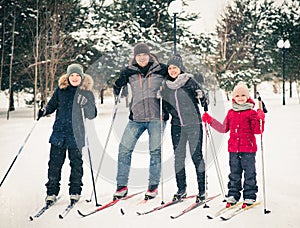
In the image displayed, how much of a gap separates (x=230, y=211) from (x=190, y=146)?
0.81m

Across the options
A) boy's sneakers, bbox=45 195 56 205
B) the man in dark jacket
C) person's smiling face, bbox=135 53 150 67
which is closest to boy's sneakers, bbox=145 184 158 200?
the man in dark jacket

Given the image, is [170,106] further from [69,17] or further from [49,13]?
[69,17]

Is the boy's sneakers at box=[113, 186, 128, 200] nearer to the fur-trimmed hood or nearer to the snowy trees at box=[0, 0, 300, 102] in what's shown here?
the fur-trimmed hood

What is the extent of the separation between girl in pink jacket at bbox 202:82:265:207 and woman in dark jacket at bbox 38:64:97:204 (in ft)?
5.33

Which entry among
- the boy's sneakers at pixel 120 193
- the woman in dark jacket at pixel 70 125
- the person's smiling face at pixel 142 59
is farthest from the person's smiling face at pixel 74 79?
the boy's sneakers at pixel 120 193

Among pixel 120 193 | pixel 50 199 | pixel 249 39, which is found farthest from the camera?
pixel 249 39

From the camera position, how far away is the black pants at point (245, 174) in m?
3.65

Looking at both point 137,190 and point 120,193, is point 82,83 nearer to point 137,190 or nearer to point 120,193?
point 120,193

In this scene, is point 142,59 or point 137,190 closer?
point 142,59

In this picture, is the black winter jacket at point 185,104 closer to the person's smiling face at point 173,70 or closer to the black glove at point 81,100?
the person's smiling face at point 173,70

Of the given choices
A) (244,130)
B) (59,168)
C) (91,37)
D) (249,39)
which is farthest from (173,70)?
(249,39)

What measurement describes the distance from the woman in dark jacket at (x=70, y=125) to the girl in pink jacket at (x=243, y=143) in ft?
5.33

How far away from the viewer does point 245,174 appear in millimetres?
3688

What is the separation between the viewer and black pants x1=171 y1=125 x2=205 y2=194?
3818mm
